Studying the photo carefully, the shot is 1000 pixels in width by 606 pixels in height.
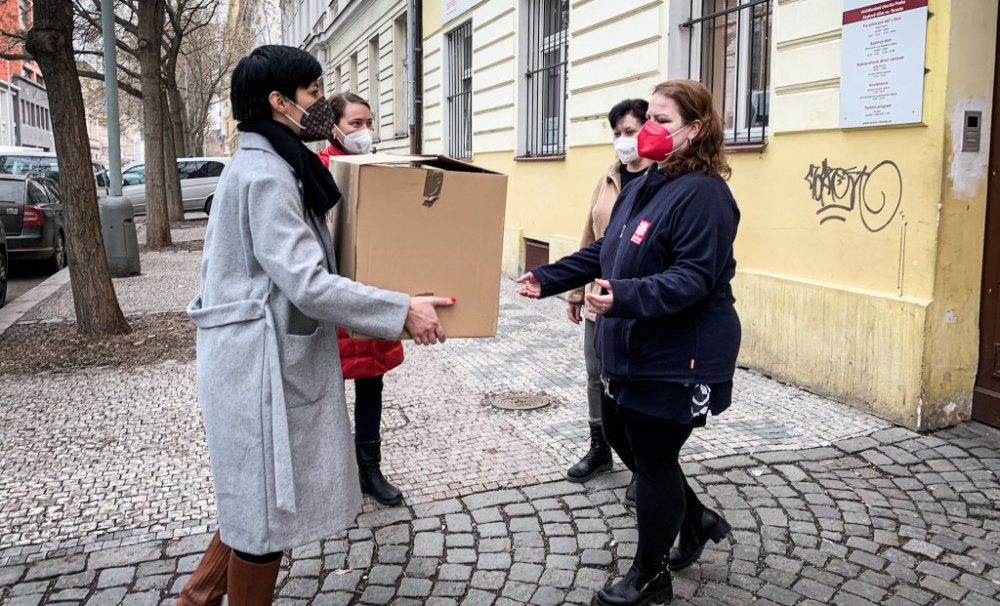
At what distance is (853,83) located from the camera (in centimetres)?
527

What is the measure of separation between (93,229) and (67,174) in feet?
1.67

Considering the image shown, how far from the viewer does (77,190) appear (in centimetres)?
771

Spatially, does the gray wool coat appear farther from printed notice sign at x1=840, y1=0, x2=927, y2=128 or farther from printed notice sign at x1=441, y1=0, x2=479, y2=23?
printed notice sign at x1=441, y1=0, x2=479, y2=23

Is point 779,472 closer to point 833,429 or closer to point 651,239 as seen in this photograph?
point 833,429

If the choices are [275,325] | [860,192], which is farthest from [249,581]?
[860,192]

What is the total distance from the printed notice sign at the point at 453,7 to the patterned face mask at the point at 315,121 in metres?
10.6

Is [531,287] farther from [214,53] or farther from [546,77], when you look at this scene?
[214,53]

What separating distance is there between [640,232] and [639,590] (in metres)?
1.19

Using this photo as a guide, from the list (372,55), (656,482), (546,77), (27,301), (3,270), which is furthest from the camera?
(372,55)

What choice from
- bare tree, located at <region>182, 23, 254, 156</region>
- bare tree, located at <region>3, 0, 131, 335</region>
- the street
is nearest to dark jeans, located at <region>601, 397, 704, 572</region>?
bare tree, located at <region>3, 0, 131, 335</region>

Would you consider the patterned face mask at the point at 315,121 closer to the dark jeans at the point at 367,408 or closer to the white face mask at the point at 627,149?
the dark jeans at the point at 367,408

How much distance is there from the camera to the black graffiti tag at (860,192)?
5082 mm

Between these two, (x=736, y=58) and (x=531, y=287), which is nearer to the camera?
(x=531, y=287)

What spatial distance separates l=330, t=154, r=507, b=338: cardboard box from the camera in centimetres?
240
